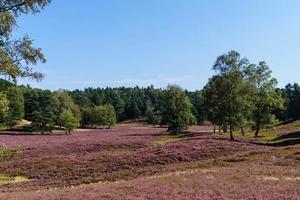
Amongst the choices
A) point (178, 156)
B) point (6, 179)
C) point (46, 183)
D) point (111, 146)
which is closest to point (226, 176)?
point (46, 183)

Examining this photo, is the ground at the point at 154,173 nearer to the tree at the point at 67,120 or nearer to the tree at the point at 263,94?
the tree at the point at 263,94

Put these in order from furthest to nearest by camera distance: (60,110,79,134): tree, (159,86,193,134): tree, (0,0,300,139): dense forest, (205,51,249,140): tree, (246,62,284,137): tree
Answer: (60,110,79,134): tree
(159,86,193,134): tree
(246,62,284,137): tree
(205,51,249,140): tree
(0,0,300,139): dense forest

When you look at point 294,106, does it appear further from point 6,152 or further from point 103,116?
point 6,152

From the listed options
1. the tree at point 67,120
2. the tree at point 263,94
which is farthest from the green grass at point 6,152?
the tree at point 67,120

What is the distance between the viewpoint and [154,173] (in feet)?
116

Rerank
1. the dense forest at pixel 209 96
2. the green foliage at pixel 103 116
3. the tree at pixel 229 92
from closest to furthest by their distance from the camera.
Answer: the dense forest at pixel 209 96 < the tree at pixel 229 92 < the green foliage at pixel 103 116

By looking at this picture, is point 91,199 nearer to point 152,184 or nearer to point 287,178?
point 152,184

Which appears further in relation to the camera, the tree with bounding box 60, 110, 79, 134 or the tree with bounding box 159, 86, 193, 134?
the tree with bounding box 60, 110, 79, 134

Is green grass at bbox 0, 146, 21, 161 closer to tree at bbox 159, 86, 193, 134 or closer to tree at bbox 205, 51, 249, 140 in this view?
tree at bbox 205, 51, 249, 140

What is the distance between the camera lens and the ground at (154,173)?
21391mm

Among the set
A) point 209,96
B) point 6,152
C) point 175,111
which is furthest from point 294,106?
point 6,152

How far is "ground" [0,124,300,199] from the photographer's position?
21391mm

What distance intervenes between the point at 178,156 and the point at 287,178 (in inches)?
841

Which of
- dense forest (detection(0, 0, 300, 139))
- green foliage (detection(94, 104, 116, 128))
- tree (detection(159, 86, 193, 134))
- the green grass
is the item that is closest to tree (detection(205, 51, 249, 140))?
dense forest (detection(0, 0, 300, 139))
